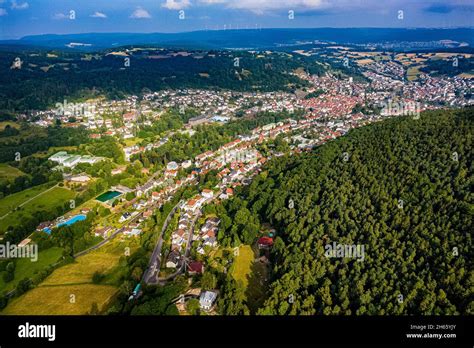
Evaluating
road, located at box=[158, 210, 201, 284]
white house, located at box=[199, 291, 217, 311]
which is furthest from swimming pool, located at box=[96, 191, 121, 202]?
white house, located at box=[199, 291, 217, 311]

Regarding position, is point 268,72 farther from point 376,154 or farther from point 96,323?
point 96,323

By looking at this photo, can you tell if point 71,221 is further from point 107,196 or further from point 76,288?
point 76,288

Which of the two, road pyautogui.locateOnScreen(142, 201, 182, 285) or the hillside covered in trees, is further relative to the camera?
road pyautogui.locateOnScreen(142, 201, 182, 285)

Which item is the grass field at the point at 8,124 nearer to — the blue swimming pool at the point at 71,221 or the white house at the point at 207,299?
the blue swimming pool at the point at 71,221

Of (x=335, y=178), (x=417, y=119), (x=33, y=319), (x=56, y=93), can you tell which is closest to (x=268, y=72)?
(x=56, y=93)

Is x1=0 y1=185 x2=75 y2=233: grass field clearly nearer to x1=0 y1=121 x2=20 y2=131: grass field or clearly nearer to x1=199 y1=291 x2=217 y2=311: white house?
x1=199 y1=291 x2=217 y2=311: white house

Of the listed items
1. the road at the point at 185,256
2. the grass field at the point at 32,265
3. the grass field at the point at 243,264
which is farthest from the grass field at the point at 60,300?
the grass field at the point at 243,264
